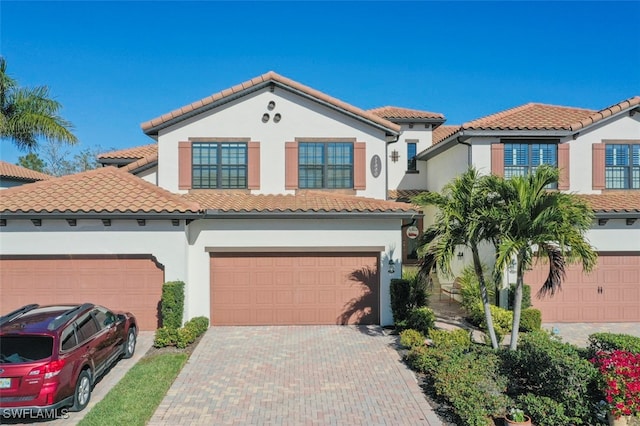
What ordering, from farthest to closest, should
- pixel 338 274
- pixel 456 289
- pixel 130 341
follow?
pixel 456 289 < pixel 338 274 < pixel 130 341

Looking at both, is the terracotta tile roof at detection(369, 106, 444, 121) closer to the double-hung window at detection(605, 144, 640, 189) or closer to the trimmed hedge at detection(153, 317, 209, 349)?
the double-hung window at detection(605, 144, 640, 189)

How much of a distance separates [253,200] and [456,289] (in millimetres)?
8443

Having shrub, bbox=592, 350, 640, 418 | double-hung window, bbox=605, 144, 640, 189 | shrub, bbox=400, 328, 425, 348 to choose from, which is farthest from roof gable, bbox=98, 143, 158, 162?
double-hung window, bbox=605, 144, 640, 189

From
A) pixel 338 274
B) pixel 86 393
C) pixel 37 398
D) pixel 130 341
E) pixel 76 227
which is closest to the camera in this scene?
pixel 37 398

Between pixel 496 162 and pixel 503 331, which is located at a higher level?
pixel 496 162

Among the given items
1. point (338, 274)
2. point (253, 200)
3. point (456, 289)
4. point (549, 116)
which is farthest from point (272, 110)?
point (549, 116)

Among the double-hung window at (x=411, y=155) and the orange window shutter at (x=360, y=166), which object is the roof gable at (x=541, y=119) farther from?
the double-hung window at (x=411, y=155)

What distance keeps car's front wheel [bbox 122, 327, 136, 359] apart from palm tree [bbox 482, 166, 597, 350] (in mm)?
8499

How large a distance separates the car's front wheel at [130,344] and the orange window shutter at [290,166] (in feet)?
21.6

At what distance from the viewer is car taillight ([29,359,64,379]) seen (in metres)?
5.91

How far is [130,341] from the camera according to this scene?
9281mm

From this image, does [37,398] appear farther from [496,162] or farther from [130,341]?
[496,162]

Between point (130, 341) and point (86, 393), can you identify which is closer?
point (86, 393)

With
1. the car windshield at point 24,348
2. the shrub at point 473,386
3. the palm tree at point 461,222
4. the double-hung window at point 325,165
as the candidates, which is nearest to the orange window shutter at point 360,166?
the double-hung window at point 325,165
